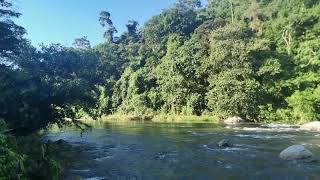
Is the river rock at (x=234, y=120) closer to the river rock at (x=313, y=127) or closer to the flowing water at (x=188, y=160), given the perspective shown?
the river rock at (x=313, y=127)

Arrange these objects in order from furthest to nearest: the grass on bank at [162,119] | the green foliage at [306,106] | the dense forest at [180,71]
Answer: the grass on bank at [162,119] → the green foliage at [306,106] → the dense forest at [180,71]

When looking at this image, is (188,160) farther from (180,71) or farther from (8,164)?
(180,71)

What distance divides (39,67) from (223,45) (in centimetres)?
3185

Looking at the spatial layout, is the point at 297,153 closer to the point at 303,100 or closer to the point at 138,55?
the point at 303,100

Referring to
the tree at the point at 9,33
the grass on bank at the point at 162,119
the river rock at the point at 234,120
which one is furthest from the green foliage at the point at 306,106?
the tree at the point at 9,33

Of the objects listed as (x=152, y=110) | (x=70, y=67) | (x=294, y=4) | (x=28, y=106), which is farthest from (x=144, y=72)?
(x=28, y=106)

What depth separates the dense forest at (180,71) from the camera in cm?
1833

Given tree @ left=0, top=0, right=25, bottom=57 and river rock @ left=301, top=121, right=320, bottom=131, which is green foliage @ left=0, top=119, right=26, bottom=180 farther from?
river rock @ left=301, top=121, right=320, bottom=131

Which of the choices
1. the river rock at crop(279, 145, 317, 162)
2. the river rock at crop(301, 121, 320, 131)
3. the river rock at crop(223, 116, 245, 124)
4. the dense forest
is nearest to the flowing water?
the river rock at crop(279, 145, 317, 162)

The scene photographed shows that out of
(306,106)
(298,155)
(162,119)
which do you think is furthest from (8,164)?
(162,119)

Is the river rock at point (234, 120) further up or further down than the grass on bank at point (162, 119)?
further down

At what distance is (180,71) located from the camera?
172ft

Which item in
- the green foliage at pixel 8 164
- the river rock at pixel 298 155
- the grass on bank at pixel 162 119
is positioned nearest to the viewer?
the green foliage at pixel 8 164

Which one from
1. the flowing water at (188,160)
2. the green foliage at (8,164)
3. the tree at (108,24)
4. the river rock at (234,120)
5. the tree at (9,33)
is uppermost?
the tree at (108,24)
